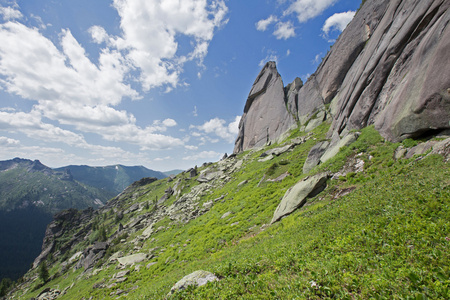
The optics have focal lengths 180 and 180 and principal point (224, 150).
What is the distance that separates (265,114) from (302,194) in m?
71.1

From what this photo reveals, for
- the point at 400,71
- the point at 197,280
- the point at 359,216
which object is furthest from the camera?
the point at 400,71

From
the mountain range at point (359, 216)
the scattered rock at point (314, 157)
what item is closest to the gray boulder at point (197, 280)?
the mountain range at point (359, 216)

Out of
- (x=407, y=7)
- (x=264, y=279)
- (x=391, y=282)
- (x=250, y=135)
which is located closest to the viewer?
(x=391, y=282)

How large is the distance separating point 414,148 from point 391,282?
16367mm

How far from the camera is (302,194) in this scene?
18.6 meters

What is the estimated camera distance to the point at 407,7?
26516mm

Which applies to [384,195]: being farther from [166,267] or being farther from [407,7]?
[407,7]

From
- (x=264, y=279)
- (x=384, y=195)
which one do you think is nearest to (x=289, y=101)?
(x=384, y=195)

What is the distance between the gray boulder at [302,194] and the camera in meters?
18.2

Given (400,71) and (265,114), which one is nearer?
(400,71)

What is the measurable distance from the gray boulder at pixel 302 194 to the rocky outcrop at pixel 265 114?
51315mm

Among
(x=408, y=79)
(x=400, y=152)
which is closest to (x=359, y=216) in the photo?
(x=400, y=152)

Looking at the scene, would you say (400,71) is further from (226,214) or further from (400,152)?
(226,214)

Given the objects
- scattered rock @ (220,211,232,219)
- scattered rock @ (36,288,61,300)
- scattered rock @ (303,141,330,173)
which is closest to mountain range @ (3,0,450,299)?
scattered rock @ (303,141,330,173)
